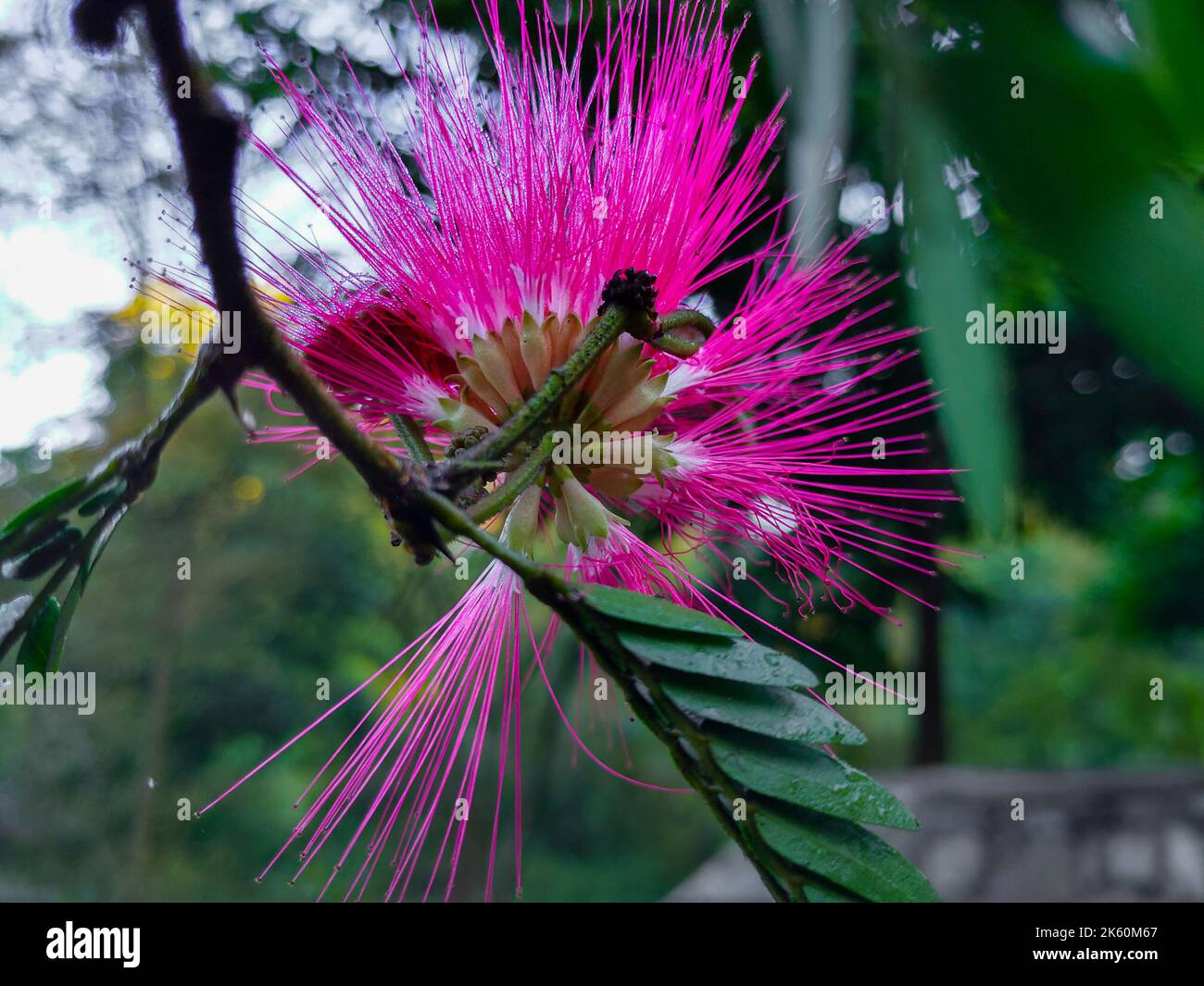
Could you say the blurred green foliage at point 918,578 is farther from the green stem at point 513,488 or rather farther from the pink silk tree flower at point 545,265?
the green stem at point 513,488

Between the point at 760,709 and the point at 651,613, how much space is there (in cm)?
6

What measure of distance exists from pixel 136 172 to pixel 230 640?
2.69m

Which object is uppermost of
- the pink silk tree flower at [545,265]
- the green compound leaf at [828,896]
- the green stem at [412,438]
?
the pink silk tree flower at [545,265]

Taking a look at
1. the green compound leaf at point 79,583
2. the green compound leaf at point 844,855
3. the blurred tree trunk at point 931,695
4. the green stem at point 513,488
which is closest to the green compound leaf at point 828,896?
the green compound leaf at point 844,855

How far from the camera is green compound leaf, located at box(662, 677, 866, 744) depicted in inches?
16.0

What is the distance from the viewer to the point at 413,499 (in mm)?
417

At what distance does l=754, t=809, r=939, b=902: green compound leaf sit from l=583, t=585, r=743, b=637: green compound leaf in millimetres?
77

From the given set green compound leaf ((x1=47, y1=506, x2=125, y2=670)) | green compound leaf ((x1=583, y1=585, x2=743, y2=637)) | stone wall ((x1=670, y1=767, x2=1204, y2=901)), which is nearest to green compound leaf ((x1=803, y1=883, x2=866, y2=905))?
green compound leaf ((x1=583, y1=585, x2=743, y2=637))

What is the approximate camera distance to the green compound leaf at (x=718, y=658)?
41 cm

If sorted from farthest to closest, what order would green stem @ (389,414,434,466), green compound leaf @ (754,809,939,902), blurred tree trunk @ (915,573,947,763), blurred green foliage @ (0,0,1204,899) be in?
blurred tree trunk @ (915,573,947,763) → green stem @ (389,414,434,466) → green compound leaf @ (754,809,939,902) → blurred green foliage @ (0,0,1204,899)

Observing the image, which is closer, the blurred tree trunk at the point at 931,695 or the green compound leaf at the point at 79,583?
the green compound leaf at the point at 79,583

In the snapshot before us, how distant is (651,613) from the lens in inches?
16.8

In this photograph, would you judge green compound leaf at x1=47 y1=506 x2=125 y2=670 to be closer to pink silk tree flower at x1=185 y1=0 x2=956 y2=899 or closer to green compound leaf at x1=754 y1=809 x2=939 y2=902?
pink silk tree flower at x1=185 y1=0 x2=956 y2=899

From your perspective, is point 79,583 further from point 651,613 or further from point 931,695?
point 931,695
